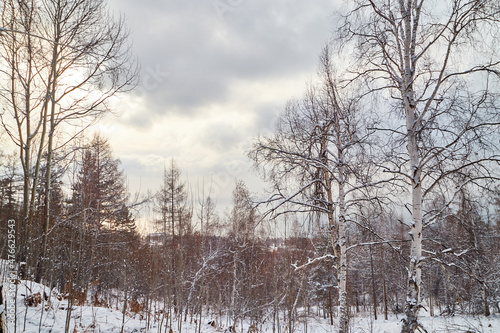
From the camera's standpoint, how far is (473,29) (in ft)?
17.4

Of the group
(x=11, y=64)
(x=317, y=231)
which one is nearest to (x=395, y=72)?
(x=317, y=231)

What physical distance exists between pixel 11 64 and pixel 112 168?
11.1 m

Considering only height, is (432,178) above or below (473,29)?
below

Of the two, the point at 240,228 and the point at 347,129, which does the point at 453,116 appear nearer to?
the point at 347,129

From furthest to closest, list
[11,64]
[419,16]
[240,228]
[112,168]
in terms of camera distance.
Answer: [240,228], [112,168], [11,64], [419,16]

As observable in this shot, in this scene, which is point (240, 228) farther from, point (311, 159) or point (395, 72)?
point (395, 72)

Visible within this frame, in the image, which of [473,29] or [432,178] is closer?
[473,29]

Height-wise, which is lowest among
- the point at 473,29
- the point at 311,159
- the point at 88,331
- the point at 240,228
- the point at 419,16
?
the point at 88,331

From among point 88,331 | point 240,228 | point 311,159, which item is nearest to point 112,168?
point 240,228

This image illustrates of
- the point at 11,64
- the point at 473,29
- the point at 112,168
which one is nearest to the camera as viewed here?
the point at 473,29

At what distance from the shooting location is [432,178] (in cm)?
603

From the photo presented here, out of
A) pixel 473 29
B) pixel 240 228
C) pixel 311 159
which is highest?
pixel 473 29

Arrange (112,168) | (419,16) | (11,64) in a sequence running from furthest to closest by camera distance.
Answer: (112,168)
(11,64)
(419,16)

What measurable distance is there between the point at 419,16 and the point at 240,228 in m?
16.3
